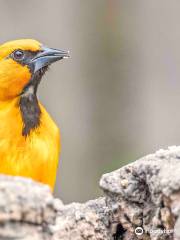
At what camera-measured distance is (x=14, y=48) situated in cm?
436

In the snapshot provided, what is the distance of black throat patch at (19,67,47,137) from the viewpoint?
411cm

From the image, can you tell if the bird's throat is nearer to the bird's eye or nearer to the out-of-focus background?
the bird's eye

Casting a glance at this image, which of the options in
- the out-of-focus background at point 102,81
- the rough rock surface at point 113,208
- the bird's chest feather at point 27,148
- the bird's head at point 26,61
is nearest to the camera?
the rough rock surface at point 113,208

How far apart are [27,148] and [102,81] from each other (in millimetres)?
3415

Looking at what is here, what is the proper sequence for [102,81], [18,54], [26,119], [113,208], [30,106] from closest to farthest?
1. [113,208]
2. [26,119]
3. [30,106]
4. [18,54]
5. [102,81]

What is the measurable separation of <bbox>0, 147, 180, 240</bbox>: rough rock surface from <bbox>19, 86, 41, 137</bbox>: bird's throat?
3.12 ft

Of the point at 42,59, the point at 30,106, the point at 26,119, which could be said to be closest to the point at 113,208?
the point at 26,119

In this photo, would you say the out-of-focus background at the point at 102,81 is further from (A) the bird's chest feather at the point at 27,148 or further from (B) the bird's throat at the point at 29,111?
(A) the bird's chest feather at the point at 27,148

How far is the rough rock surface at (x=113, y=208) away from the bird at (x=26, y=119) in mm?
783

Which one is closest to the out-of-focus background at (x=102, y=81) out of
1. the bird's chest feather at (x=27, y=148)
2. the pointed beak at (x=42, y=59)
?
the pointed beak at (x=42, y=59)

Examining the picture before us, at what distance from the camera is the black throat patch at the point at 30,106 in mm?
4113

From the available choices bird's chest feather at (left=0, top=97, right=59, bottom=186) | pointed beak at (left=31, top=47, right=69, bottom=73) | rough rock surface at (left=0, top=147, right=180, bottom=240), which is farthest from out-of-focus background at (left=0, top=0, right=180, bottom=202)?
rough rock surface at (left=0, top=147, right=180, bottom=240)

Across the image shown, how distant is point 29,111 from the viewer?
13.8 feet

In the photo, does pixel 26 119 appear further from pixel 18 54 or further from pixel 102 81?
pixel 102 81
